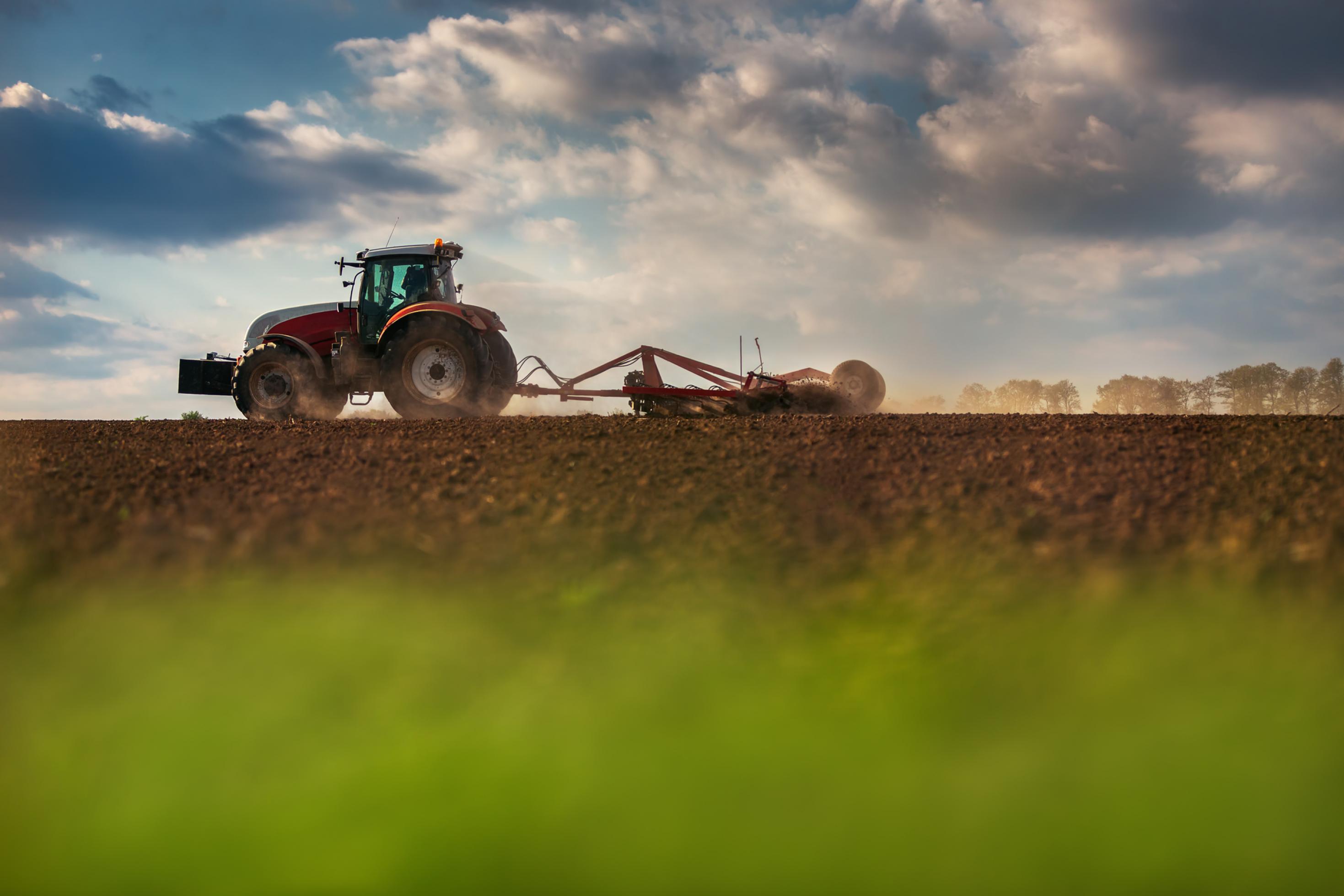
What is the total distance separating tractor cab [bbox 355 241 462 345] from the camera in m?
10.8

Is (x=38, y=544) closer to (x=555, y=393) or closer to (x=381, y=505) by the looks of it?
(x=381, y=505)

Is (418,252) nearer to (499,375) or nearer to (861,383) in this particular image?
(499,375)

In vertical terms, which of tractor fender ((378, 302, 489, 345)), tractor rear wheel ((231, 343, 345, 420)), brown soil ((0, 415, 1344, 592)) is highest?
tractor fender ((378, 302, 489, 345))

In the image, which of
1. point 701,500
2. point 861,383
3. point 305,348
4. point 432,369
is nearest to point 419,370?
point 432,369

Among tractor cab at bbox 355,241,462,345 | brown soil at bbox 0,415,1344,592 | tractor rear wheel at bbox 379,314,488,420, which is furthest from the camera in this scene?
tractor cab at bbox 355,241,462,345

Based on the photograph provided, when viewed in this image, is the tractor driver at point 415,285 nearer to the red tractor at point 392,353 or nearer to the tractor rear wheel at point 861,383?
the red tractor at point 392,353

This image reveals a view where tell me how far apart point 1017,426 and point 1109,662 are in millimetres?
4414

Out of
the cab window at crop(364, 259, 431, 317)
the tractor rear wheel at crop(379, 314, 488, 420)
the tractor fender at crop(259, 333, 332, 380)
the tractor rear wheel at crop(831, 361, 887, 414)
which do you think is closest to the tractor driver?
the cab window at crop(364, 259, 431, 317)

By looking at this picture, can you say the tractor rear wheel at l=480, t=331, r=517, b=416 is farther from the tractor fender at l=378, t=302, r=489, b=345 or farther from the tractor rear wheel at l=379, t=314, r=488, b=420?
the tractor fender at l=378, t=302, r=489, b=345

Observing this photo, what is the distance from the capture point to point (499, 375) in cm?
1079

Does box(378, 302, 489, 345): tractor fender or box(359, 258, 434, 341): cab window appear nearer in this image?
box(378, 302, 489, 345): tractor fender

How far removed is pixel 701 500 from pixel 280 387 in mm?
9128

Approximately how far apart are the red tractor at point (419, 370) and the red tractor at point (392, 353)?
1cm

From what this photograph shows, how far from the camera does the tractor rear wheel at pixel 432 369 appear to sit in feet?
32.7
